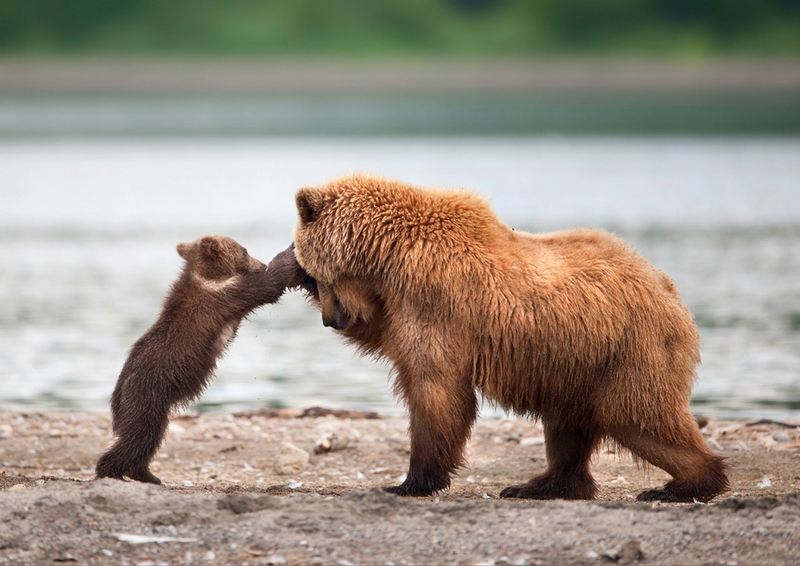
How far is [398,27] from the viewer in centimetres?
14450

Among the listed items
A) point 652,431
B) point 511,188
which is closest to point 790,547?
point 652,431

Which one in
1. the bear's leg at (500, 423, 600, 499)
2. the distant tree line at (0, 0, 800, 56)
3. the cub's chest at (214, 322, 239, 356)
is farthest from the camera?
the distant tree line at (0, 0, 800, 56)

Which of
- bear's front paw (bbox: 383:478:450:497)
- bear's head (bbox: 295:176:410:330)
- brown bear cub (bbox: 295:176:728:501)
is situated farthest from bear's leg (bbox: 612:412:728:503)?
Answer: bear's head (bbox: 295:176:410:330)

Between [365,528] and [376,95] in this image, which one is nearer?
[365,528]

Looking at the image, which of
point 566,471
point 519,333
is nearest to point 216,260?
point 519,333

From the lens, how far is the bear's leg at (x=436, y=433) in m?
6.45

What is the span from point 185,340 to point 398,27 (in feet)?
462

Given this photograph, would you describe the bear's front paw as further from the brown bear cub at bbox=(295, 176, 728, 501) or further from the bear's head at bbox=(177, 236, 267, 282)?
the bear's head at bbox=(177, 236, 267, 282)

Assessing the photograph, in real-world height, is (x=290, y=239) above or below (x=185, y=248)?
below

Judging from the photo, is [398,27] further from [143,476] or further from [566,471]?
[566,471]

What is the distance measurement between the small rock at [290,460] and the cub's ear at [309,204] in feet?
6.81

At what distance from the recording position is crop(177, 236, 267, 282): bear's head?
25.2 feet

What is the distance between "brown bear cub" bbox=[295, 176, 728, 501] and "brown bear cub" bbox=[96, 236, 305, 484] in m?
0.95

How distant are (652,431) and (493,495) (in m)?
1.29
